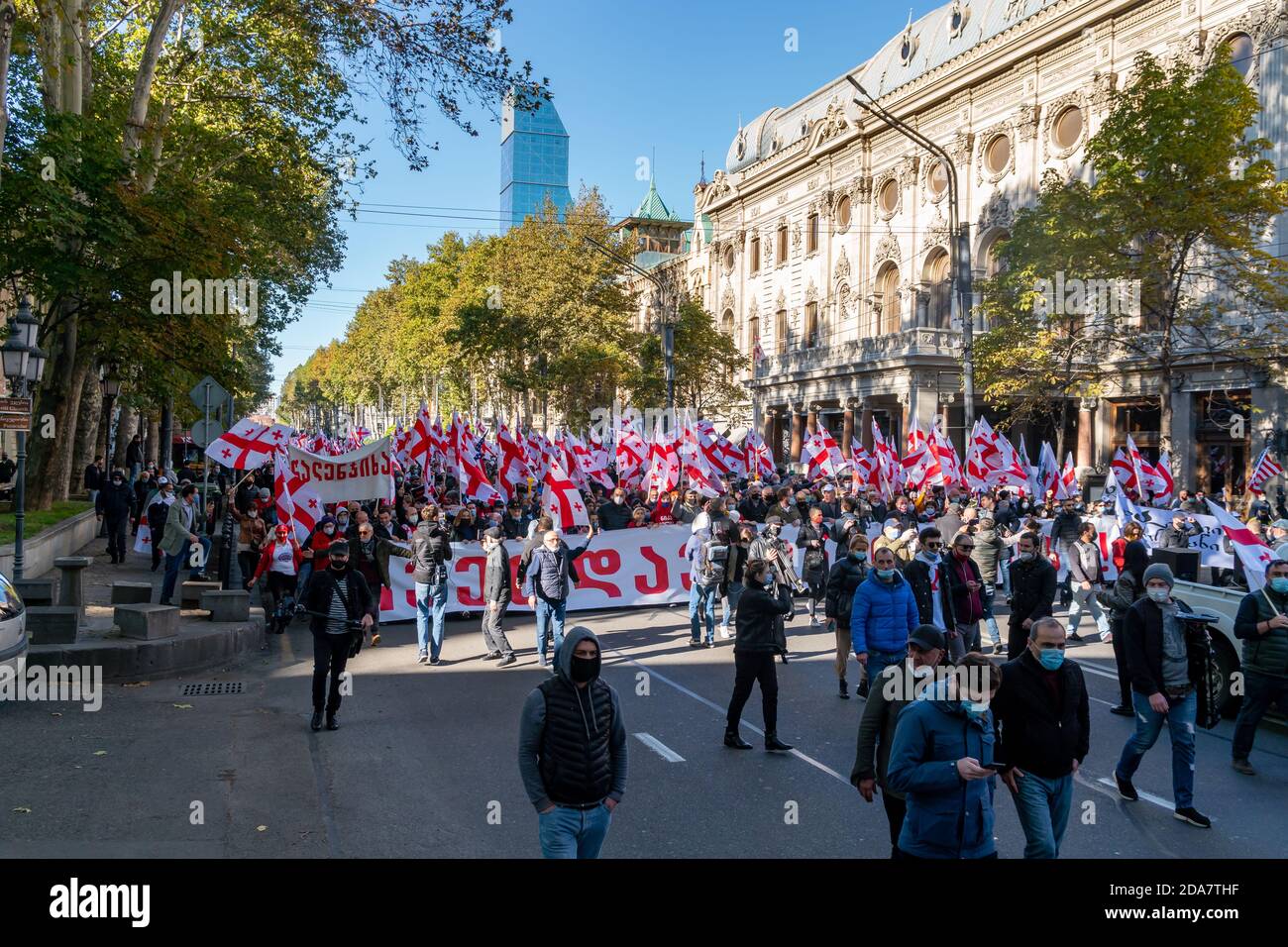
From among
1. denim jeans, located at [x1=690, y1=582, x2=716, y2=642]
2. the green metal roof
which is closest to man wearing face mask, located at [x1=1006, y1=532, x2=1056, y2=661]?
denim jeans, located at [x1=690, y1=582, x2=716, y2=642]

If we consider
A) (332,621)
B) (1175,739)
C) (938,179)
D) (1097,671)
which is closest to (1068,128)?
(938,179)

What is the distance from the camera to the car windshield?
7.96 m

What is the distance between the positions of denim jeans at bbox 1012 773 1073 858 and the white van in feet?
24.3

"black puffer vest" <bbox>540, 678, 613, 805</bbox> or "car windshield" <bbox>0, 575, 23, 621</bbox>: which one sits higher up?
"car windshield" <bbox>0, 575, 23, 621</bbox>

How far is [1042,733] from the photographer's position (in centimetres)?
504

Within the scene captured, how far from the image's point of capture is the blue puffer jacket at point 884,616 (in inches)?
326

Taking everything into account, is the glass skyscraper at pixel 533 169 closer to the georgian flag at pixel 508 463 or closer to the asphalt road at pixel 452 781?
the georgian flag at pixel 508 463

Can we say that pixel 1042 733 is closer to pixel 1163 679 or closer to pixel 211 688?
pixel 1163 679

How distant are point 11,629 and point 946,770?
23.9 feet

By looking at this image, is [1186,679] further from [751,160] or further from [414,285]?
[414,285]

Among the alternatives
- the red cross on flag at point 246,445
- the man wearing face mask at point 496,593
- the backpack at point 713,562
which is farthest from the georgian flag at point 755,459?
the man wearing face mask at point 496,593

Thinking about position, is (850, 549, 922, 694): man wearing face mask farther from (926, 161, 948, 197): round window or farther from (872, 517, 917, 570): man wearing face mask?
(926, 161, 948, 197): round window
